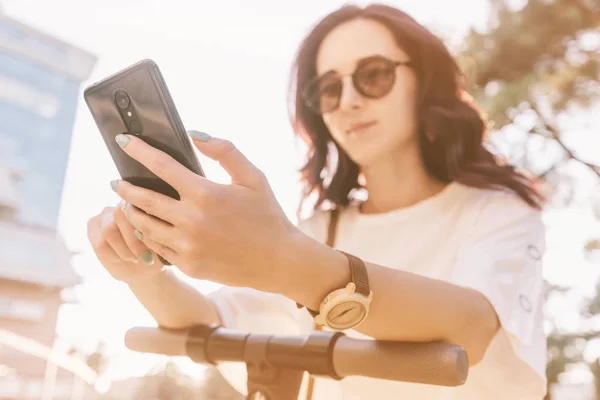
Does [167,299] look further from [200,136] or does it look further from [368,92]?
[368,92]

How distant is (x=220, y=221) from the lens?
419mm

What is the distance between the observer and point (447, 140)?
1.10m

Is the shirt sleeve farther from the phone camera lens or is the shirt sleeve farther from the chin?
the phone camera lens

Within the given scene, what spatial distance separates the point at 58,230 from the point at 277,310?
547 cm

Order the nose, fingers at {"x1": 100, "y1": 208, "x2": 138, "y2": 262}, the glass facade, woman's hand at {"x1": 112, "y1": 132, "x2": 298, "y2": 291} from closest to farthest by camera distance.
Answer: woman's hand at {"x1": 112, "y1": 132, "x2": 298, "y2": 291}
fingers at {"x1": 100, "y1": 208, "x2": 138, "y2": 262}
the nose
the glass facade

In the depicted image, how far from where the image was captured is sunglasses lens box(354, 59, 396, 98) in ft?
3.35

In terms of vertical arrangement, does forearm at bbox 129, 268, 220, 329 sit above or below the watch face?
below

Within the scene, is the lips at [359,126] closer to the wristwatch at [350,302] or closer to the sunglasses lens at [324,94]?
the sunglasses lens at [324,94]

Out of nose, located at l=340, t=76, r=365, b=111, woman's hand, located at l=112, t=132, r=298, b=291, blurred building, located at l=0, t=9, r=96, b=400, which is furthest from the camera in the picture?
blurred building, located at l=0, t=9, r=96, b=400

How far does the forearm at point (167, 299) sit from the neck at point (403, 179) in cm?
52

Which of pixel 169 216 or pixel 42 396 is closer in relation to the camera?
pixel 169 216

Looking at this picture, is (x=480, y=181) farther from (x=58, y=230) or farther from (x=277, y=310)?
(x=58, y=230)

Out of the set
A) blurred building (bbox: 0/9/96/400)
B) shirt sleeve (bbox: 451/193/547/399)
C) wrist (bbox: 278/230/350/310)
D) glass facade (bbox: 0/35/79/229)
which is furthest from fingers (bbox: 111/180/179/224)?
glass facade (bbox: 0/35/79/229)

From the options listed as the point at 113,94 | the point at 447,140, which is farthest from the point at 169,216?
the point at 447,140
